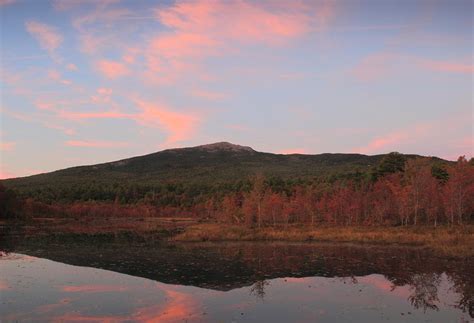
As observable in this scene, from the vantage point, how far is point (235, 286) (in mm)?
29484

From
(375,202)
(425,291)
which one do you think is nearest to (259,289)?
(425,291)

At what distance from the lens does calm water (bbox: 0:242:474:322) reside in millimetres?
21938

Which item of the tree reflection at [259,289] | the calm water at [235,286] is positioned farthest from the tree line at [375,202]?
the tree reflection at [259,289]

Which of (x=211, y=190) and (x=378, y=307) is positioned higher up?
(x=211, y=190)

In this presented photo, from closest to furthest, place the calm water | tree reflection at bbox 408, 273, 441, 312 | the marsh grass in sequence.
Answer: the calm water < tree reflection at bbox 408, 273, 441, 312 < the marsh grass

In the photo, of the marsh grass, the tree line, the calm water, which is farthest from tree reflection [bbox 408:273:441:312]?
the tree line

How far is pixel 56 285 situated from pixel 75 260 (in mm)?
13238

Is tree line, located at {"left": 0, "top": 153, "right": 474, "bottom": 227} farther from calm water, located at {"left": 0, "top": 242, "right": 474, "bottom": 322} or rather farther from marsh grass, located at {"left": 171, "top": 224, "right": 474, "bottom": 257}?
calm water, located at {"left": 0, "top": 242, "right": 474, "bottom": 322}

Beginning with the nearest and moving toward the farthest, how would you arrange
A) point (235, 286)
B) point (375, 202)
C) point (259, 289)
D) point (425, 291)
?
point (425, 291) < point (259, 289) < point (235, 286) < point (375, 202)

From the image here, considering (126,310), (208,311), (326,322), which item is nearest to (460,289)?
(326,322)

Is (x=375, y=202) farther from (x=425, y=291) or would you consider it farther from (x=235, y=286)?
(x=235, y=286)

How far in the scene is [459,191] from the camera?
67.2 m

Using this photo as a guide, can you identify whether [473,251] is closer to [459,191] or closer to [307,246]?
[307,246]

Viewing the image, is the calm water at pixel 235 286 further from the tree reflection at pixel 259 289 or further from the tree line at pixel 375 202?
the tree line at pixel 375 202
